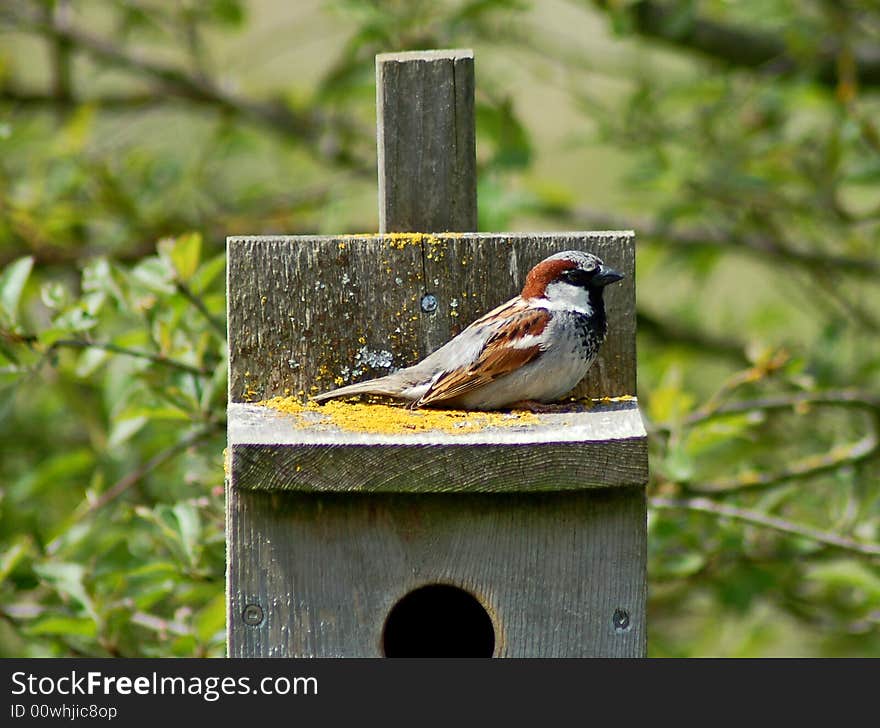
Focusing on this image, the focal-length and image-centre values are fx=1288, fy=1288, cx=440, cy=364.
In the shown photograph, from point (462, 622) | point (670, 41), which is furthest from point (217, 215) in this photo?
point (462, 622)

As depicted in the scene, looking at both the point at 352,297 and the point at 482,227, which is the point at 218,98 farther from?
the point at 352,297

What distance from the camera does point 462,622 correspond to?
2.73m

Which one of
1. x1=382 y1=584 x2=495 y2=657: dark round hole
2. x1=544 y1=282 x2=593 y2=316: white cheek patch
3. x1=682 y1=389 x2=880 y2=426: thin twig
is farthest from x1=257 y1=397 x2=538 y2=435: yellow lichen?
x1=682 y1=389 x2=880 y2=426: thin twig

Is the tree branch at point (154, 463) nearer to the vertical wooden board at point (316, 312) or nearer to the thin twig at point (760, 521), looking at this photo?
the vertical wooden board at point (316, 312)

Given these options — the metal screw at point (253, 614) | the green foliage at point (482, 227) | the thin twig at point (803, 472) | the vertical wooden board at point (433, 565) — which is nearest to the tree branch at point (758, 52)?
the green foliage at point (482, 227)

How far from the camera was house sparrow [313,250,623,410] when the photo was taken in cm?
205

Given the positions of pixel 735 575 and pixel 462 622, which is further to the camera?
pixel 735 575

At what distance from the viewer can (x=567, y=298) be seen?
2.00 metres

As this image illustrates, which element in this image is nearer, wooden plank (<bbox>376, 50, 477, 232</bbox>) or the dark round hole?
wooden plank (<bbox>376, 50, 477, 232</bbox>)

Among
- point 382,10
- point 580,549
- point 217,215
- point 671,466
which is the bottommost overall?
point 580,549

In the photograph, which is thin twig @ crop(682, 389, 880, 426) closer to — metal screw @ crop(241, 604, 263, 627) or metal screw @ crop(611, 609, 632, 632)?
metal screw @ crop(611, 609, 632, 632)

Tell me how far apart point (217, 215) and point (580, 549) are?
2.42m

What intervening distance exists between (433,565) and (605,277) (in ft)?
1.83

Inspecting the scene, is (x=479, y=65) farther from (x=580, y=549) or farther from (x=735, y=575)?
(x=580, y=549)
